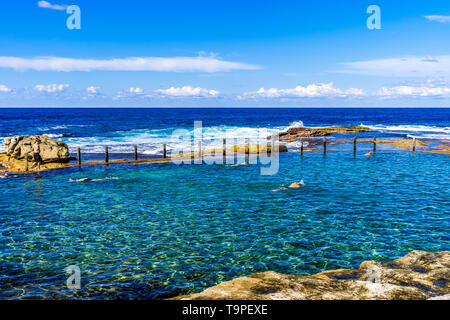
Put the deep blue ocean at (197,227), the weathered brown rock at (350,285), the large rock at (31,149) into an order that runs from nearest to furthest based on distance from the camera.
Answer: the weathered brown rock at (350,285) < the deep blue ocean at (197,227) < the large rock at (31,149)

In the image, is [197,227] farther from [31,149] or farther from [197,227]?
[31,149]

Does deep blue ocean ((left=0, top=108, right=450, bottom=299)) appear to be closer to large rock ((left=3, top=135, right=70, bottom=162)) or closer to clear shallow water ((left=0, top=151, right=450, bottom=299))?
clear shallow water ((left=0, top=151, right=450, bottom=299))

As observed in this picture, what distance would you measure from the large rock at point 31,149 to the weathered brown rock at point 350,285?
2886 cm

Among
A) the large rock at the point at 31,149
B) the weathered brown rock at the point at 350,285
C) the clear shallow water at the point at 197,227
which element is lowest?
the clear shallow water at the point at 197,227

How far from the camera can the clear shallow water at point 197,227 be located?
11000mm

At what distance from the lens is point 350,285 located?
25.7 feet

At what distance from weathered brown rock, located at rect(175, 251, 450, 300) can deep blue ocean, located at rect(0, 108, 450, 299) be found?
2235 mm

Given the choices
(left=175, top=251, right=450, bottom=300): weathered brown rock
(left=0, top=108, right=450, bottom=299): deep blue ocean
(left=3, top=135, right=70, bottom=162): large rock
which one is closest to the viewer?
(left=175, top=251, right=450, bottom=300): weathered brown rock

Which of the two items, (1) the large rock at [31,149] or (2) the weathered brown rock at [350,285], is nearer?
(2) the weathered brown rock at [350,285]

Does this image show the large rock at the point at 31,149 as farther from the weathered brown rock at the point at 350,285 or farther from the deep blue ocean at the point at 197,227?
the weathered brown rock at the point at 350,285

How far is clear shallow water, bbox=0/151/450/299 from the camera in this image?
11000 mm

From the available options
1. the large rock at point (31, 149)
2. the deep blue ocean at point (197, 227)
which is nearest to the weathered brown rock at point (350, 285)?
the deep blue ocean at point (197, 227)

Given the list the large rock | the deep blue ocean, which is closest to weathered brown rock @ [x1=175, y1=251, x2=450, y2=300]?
the deep blue ocean
